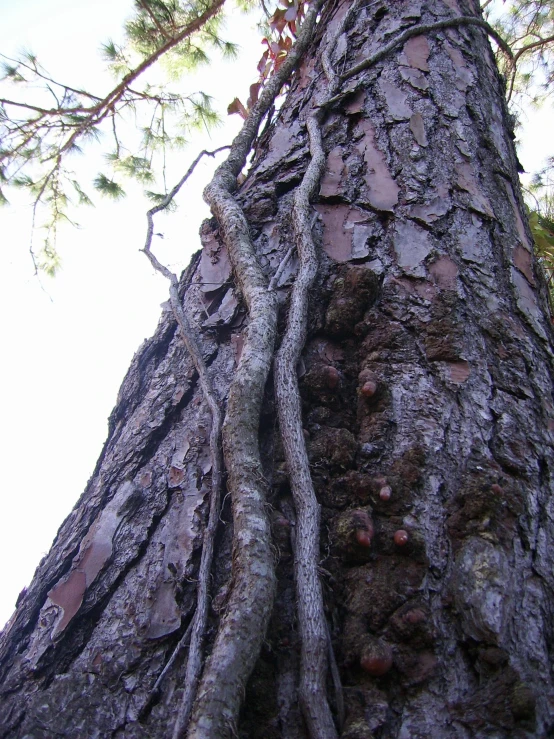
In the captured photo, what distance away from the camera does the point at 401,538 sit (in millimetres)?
787

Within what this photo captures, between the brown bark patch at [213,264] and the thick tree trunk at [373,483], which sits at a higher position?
the brown bark patch at [213,264]

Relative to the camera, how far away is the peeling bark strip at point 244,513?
68 cm

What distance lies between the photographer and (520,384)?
98 centimetres

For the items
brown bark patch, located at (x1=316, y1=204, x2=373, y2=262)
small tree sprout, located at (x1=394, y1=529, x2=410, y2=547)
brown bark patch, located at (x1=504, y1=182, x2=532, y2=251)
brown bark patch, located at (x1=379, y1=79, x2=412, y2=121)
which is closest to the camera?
small tree sprout, located at (x1=394, y1=529, x2=410, y2=547)

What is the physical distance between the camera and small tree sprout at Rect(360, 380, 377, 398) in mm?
959

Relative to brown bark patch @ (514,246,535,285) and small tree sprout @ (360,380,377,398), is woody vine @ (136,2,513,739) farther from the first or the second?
brown bark patch @ (514,246,535,285)

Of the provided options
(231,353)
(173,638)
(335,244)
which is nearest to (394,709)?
(173,638)

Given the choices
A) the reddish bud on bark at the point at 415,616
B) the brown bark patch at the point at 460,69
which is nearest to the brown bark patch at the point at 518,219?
the brown bark patch at the point at 460,69

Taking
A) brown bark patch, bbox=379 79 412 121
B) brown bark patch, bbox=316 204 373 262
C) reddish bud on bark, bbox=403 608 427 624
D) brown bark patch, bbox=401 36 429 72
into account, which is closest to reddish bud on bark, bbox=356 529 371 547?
reddish bud on bark, bbox=403 608 427 624

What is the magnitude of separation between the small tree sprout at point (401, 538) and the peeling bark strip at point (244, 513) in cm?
19

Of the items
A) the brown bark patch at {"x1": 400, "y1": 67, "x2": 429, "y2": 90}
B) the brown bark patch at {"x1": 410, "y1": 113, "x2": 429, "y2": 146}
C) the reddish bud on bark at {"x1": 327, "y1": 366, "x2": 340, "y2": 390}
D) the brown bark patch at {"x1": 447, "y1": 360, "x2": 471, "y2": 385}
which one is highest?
the brown bark patch at {"x1": 400, "y1": 67, "x2": 429, "y2": 90}

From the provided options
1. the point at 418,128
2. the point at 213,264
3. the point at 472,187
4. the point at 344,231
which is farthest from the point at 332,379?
the point at 418,128

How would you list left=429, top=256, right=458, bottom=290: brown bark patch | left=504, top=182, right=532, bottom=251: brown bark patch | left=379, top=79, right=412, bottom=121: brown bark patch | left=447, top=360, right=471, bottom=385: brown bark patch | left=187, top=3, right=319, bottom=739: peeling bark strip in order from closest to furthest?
left=187, top=3, right=319, bottom=739: peeling bark strip
left=447, top=360, right=471, bottom=385: brown bark patch
left=429, top=256, right=458, bottom=290: brown bark patch
left=504, top=182, right=532, bottom=251: brown bark patch
left=379, top=79, right=412, bottom=121: brown bark patch

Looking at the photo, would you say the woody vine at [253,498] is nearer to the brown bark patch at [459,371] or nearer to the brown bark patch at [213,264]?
the brown bark patch at [213,264]
